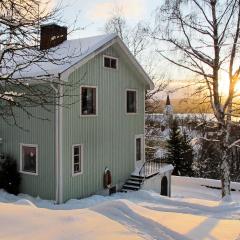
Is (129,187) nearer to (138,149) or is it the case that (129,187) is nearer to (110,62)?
(138,149)

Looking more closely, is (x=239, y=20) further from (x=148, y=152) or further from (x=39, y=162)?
(x=148, y=152)

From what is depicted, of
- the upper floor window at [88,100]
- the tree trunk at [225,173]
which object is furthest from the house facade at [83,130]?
the tree trunk at [225,173]

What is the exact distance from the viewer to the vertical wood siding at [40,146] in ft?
51.7

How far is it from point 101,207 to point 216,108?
9.76 meters

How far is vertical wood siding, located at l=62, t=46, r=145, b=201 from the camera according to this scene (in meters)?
16.1

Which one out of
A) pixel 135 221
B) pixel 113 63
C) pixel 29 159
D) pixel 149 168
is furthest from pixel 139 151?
pixel 135 221

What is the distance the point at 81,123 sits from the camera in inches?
654

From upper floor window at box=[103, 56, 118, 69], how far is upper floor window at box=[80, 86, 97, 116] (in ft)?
5.05

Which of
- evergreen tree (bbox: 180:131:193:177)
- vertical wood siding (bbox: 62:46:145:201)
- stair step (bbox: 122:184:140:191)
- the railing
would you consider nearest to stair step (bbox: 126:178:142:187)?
stair step (bbox: 122:184:140:191)

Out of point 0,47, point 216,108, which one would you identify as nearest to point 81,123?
point 216,108

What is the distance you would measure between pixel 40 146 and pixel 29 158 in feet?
3.11

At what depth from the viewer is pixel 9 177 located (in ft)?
53.6

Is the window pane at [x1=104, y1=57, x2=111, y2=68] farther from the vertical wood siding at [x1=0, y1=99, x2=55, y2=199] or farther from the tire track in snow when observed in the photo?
the tire track in snow

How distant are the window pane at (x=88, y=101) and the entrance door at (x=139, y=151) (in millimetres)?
4284
